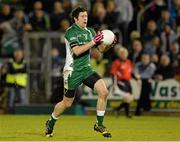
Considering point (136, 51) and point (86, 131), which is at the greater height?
point (136, 51)

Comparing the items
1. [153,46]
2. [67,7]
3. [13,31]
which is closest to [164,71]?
[153,46]

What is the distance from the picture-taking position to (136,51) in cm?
2417

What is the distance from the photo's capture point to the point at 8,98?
79.2ft

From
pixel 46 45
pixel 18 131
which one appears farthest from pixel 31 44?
pixel 18 131

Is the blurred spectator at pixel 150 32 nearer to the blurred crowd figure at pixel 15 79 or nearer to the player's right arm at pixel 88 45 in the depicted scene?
the blurred crowd figure at pixel 15 79

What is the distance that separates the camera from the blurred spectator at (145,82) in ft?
77.3

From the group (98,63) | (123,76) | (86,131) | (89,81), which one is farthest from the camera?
(98,63)

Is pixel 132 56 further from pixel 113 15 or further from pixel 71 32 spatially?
pixel 71 32

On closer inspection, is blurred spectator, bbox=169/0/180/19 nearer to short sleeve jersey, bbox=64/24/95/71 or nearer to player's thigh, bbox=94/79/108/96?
short sleeve jersey, bbox=64/24/95/71

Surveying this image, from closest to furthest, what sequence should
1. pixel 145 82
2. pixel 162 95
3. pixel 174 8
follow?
1. pixel 145 82
2. pixel 162 95
3. pixel 174 8

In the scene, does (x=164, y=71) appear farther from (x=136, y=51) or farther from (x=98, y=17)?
(x=98, y=17)

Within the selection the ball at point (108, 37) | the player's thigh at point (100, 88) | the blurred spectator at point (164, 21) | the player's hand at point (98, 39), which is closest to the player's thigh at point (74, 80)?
the player's thigh at point (100, 88)

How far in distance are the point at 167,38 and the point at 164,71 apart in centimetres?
130

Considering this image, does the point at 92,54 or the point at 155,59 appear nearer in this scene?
the point at 155,59
